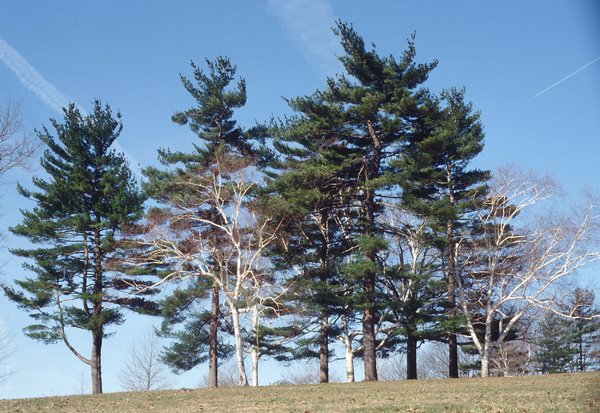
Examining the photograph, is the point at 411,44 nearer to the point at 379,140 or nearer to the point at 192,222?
the point at 379,140

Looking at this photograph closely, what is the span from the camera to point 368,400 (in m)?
17.1

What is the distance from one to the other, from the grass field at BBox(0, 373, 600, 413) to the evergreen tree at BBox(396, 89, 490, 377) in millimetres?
7370

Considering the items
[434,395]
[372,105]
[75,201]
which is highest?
[372,105]

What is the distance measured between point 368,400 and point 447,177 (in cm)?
1775

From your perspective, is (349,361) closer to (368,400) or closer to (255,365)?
(255,365)

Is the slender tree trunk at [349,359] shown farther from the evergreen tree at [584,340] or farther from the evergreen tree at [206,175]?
the evergreen tree at [584,340]

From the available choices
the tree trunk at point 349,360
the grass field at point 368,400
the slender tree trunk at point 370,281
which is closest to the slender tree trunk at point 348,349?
the tree trunk at point 349,360

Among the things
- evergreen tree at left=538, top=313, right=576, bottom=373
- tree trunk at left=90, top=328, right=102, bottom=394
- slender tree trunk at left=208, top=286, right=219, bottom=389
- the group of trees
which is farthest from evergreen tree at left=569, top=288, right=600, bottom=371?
tree trunk at left=90, top=328, right=102, bottom=394

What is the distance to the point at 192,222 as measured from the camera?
31.0 metres

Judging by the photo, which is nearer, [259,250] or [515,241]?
[259,250]

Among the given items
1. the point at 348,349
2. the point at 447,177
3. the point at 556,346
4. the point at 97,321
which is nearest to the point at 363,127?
the point at 447,177

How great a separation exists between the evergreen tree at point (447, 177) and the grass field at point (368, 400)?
24.2ft

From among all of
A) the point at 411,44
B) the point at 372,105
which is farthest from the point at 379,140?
the point at 411,44

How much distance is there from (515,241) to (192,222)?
15.6m
